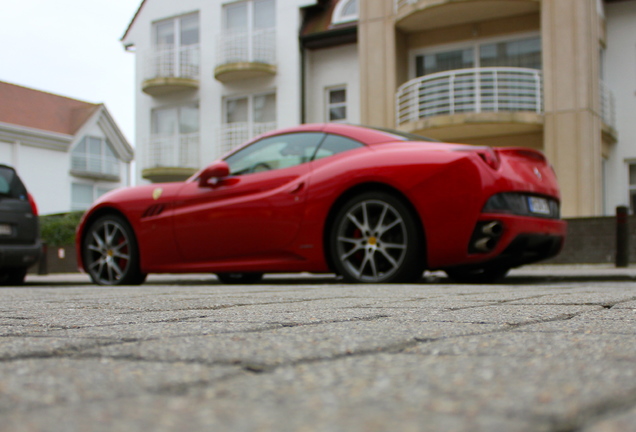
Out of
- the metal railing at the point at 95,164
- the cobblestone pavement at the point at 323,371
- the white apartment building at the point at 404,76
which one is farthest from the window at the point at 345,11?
the metal railing at the point at 95,164

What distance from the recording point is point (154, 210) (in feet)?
22.4

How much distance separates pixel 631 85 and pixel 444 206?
46.1ft

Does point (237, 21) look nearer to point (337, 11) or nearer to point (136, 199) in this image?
point (337, 11)

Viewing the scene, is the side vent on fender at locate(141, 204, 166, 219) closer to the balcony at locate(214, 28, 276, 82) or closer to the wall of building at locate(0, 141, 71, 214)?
the balcony at locate(214, 28, 276, 82)

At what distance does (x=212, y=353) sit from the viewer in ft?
5.77

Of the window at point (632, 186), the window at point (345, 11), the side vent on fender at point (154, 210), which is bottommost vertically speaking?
the side vent on fender at point (154, 210)

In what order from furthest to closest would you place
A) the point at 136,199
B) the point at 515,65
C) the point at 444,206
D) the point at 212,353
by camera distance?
the point at 515,65, the point at 136,199, the point at 444,206, the point at 212,353

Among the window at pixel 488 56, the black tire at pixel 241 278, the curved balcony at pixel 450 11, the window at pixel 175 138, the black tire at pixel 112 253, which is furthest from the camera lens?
the window at pixel 175 138

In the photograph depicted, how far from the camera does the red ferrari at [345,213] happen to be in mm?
5215

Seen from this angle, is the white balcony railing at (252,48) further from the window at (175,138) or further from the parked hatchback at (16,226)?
the parked hatchback at (16,226)

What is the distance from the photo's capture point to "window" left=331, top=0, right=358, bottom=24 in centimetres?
2023


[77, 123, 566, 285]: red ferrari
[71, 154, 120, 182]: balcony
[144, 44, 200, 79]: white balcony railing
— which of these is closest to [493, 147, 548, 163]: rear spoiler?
[77, 123, 566, 285]: red ferrari

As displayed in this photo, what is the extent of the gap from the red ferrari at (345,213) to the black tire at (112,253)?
1cm

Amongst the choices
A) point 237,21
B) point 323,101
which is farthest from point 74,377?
point 237,21
